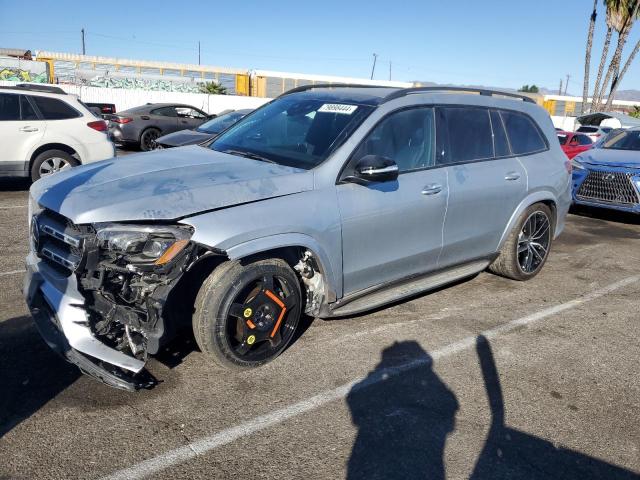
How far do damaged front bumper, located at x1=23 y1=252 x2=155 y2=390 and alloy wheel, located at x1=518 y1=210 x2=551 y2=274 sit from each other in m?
3.85

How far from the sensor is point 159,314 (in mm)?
3078

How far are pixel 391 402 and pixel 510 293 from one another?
2.57 m

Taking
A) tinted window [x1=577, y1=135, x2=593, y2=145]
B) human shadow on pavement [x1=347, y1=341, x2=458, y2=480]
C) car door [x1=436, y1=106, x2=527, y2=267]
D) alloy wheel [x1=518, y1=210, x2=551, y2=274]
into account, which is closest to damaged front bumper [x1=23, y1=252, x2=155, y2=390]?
human shadow on pavement [x1=347, y1=341, x2=458, y2=480]

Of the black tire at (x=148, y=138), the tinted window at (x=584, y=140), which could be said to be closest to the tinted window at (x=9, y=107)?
the black tire at (x=148, y=138)

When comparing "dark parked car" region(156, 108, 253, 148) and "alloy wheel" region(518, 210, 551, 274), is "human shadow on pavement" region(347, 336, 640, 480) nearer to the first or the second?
"alloy wheel" region(518, 210, 551, 274)

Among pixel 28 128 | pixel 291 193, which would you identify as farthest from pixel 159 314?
pixel 28 128

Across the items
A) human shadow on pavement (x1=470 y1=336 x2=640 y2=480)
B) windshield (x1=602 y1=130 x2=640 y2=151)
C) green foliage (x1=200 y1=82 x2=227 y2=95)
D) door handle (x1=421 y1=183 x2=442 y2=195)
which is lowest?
human shadow on pavement (x1=470 y1=336 x2=640 y2=480)

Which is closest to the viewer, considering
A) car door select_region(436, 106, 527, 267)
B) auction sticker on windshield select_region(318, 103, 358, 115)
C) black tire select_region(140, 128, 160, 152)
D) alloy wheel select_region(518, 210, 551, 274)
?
auction sticker on windshield select_region(318, 103, 358, 115)

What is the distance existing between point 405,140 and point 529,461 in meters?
2.40

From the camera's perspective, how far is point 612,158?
943 centimetres

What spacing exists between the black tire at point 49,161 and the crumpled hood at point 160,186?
238 inches

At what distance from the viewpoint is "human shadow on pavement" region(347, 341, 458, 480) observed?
2.77m

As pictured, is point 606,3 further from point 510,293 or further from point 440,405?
point 440,405

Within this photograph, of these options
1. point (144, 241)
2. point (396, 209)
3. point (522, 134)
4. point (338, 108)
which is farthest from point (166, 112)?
point (144, 241)
